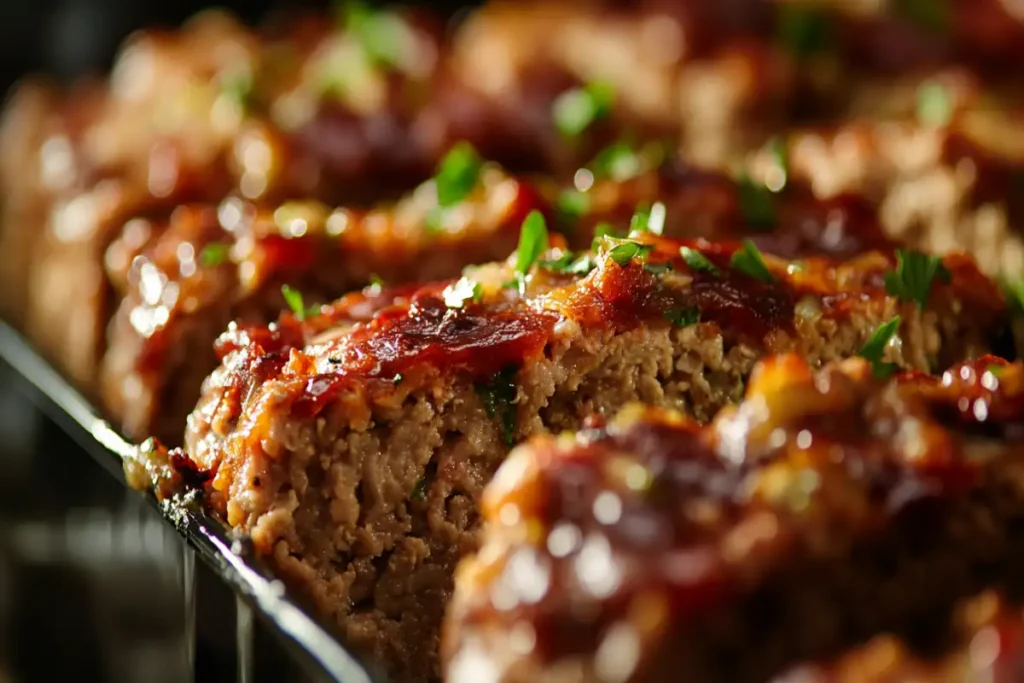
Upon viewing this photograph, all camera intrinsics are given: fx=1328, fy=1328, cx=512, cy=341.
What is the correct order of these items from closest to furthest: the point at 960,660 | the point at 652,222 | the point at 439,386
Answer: the point at 960,660 → the point at 439,386 → the point at 652,222

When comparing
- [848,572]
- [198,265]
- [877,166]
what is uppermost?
[848,572]

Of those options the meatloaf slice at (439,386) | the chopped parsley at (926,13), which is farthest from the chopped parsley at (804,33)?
the meatloaf slice at (439,386)

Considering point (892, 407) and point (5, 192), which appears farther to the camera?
point (5, 192)

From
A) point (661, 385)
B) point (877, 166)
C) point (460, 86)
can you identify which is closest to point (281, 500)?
point (661, 385)

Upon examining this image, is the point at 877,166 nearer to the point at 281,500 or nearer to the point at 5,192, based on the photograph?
the point at 281,500

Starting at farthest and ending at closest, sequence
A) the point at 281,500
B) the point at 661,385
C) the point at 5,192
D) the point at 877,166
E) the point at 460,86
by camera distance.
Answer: the point at 5,192 → the point at 460,86 → the point at 877,166 → the point at 661,385 → the point at 281,500

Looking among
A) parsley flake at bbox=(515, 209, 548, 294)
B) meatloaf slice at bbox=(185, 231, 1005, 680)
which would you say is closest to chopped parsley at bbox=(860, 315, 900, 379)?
meatloaf slice at bbox=(185, 231, 1005, 680)

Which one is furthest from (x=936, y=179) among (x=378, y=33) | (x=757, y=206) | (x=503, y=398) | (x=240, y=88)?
(x=378, y=33)

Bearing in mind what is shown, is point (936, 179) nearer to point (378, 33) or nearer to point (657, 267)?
point (657, 267)
